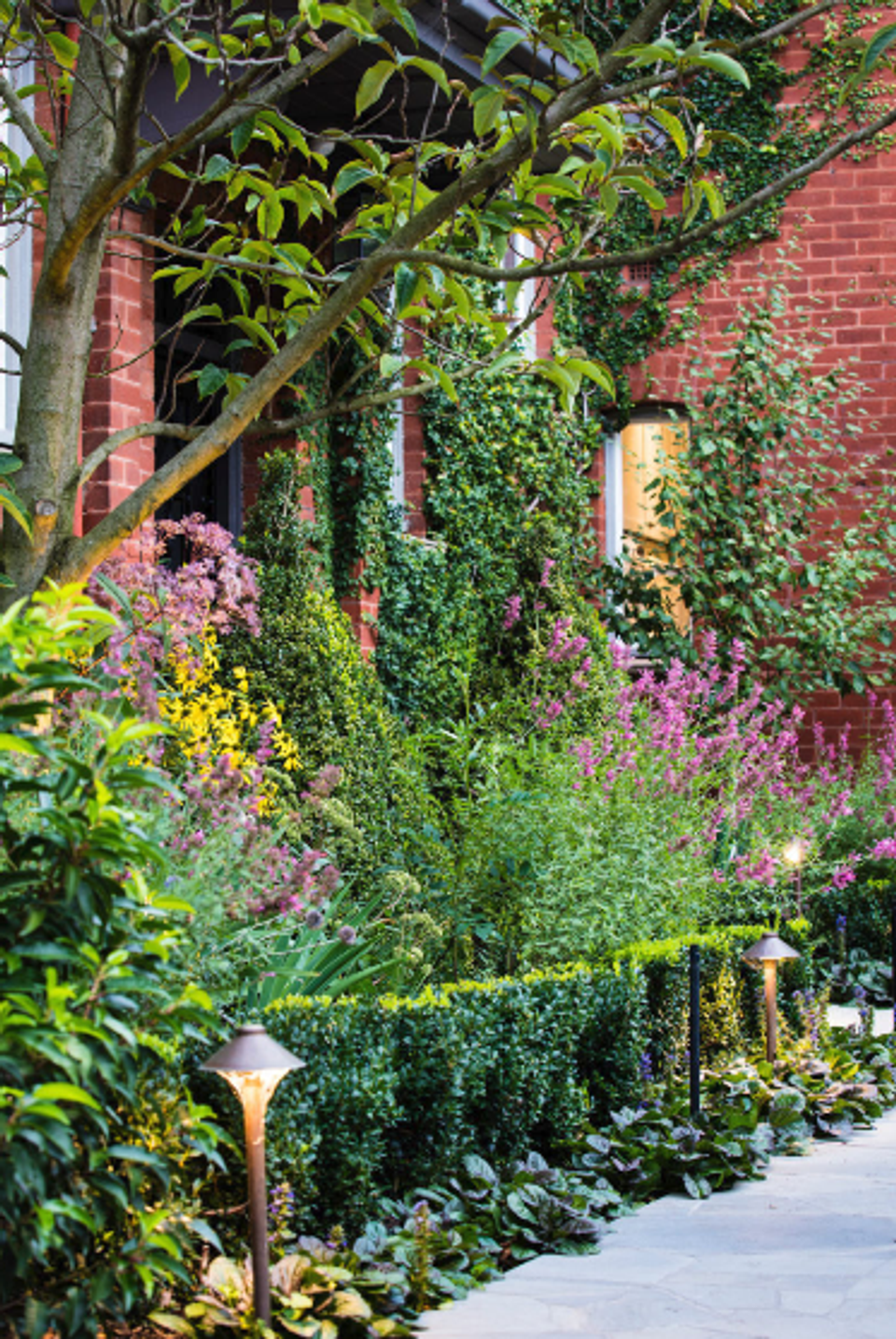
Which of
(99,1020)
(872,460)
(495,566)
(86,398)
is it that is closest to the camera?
(99,1020)

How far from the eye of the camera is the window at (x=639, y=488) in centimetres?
1189

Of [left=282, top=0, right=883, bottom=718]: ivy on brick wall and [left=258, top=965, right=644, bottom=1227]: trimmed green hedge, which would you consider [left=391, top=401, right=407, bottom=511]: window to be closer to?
[left=282, top=0, right=883, bottom=718]: ivy on brick wall

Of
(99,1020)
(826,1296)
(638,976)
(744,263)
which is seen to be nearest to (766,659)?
(744,263)

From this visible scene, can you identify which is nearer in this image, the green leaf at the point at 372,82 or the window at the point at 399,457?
the green leaf at the point at 372,82

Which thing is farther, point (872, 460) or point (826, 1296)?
Result: point (872, 460)

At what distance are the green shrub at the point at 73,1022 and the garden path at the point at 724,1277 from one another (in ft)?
3.23

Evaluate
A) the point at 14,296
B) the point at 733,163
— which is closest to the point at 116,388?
the point at 14,296

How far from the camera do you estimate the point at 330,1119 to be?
4.07m

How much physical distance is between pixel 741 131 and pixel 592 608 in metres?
4.68

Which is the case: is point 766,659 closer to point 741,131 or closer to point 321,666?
point 741,131

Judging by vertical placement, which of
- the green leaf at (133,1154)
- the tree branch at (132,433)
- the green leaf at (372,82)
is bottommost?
the green leaf at (133,1154)

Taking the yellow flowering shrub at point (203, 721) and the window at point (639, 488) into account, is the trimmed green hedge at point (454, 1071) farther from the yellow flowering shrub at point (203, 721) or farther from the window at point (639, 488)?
the window at point (639, 488)

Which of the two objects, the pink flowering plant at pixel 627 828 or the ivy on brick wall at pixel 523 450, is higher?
the ivy on brick wall at pixel 523 450

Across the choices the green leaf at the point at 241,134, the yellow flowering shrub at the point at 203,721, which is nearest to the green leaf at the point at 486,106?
the green leaf at the point at 241,134
